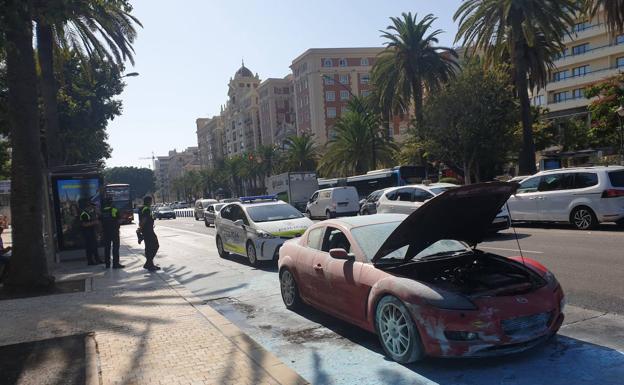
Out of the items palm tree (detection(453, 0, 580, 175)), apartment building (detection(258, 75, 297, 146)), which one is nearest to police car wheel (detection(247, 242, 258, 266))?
palm tree (detection(453, 0, 580, 175))

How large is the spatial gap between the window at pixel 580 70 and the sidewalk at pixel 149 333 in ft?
200

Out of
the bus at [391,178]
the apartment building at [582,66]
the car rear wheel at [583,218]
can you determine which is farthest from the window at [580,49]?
the car rear wheel at [583,218]

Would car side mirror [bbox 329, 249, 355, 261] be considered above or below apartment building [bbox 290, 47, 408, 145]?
below

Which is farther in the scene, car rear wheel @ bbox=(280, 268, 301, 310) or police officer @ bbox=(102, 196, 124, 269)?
police officer @ bbox=(102, 196, 124, 269)

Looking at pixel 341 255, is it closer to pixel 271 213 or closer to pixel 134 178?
pixel 271 213

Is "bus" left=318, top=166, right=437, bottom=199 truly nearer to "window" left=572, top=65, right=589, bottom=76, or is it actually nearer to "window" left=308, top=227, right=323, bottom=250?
"window" left=308, top=227, right=323, bottom=250

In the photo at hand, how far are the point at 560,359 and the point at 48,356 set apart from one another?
17.2ft

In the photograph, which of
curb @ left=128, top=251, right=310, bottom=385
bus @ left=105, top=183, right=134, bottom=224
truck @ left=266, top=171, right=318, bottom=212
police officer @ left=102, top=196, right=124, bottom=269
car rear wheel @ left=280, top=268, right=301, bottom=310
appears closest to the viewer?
curb @ left=128, top=251, right=310, bottom=385

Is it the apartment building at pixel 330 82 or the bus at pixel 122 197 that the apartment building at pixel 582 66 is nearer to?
the apartment building at pixel 330 82

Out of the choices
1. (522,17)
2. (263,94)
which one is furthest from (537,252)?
(263,94)

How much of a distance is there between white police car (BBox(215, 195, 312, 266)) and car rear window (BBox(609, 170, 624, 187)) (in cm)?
831

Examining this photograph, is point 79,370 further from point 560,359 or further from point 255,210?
point 255,210

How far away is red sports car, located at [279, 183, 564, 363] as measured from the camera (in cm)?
454

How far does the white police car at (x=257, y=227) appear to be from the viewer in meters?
11.5
